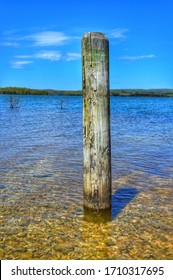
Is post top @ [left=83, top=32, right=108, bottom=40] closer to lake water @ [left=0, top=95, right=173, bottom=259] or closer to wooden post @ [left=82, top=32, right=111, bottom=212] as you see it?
wooden post @ [left=82, top=32, right=111, bottom=212]

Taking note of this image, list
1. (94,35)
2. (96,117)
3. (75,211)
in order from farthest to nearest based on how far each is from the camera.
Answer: (75,211), (96,117), (94,35)

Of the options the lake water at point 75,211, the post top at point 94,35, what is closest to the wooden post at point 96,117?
the post top at point 94,35

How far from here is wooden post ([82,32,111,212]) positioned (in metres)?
4.91

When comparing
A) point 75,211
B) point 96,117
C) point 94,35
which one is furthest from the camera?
point 75,211

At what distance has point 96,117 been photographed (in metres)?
5.04

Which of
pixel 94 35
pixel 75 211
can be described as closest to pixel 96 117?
pixel 94 35

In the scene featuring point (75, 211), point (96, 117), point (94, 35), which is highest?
point (94, 35)

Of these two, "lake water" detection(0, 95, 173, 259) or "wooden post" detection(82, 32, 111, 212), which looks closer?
"lake water" detection(0, 95, 173, 259)

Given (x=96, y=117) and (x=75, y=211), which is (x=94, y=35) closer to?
(x=96, y=117)

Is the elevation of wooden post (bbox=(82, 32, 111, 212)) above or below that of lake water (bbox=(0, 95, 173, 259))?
above

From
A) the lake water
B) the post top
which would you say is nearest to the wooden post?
the post top

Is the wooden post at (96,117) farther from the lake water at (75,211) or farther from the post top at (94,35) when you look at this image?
the lake water at (75,211)

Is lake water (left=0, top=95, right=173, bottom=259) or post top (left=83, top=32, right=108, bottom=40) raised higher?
post top (left=83, top=32, right=108, bottom=40)

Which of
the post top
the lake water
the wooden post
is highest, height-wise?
the post top
